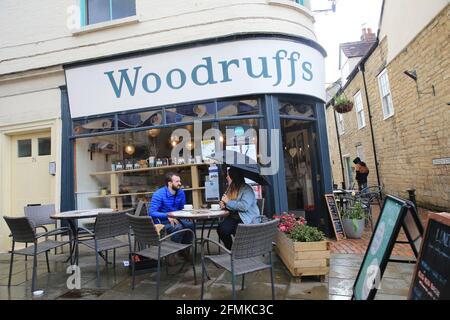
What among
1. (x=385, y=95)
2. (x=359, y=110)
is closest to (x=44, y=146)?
(x=385, y=95)

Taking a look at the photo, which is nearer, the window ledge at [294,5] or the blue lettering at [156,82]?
the window ledge at [294,5]

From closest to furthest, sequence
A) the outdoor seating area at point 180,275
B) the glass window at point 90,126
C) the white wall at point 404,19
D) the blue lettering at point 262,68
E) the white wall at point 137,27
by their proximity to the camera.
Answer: the outdoor seating area at point 180,275
the blue lettering at point 262,68
the white wall at point 137,27
the glass window at point 90,126
the white wall at point 404,19

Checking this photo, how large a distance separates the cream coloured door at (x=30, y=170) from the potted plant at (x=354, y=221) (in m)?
6.74

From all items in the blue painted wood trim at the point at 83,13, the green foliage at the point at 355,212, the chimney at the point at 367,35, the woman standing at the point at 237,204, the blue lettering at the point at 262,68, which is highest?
the chimney at the point at 367,35

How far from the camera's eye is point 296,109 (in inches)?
264

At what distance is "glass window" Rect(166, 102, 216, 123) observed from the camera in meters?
6.57

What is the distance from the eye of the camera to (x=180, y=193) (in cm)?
548

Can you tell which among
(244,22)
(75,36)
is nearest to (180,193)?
(244,22)

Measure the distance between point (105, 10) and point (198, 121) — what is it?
12.2 ft

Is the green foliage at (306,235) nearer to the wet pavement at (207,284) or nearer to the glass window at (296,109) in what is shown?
the wet pavement at (207,284)

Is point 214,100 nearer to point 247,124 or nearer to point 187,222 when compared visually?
point 247,124

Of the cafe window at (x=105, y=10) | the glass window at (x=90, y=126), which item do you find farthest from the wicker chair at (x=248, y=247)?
the cafe window at (x=105, y=10)

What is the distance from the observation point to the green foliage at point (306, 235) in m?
4.15

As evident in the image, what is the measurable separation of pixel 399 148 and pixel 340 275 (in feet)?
28.2
